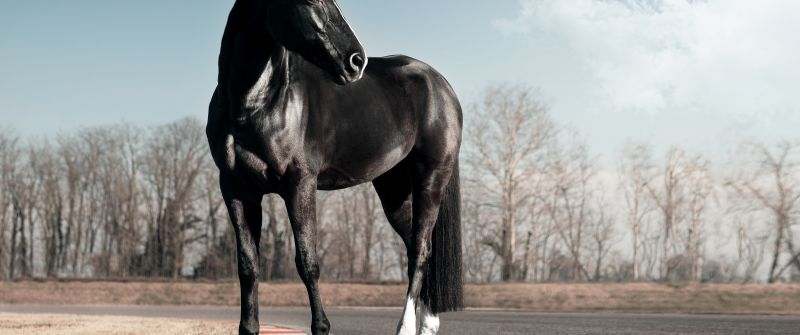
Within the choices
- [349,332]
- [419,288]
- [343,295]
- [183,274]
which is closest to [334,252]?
[183,274]

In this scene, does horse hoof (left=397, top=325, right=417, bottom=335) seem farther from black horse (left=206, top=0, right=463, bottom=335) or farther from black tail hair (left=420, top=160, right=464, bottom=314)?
black tail hair (left=420, top=160, right=464, bottom=314)

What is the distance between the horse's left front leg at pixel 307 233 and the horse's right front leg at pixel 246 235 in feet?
0.97

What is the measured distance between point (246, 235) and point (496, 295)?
25.6m

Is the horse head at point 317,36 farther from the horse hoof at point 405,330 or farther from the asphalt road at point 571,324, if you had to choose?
the asphalt road at point 571,324

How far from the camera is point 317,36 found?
12.0ft

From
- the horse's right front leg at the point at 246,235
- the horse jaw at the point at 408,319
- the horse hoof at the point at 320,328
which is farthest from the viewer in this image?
the horse jaw at the point at 408,319

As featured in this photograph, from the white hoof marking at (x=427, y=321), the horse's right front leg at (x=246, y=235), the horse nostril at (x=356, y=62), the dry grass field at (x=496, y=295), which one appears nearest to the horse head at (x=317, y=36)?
the horse nostril at (x=356, y=62)

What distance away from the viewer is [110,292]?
3362 centimetres

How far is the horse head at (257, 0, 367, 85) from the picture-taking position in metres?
3.67

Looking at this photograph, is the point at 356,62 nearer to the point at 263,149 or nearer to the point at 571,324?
the point at 263,149

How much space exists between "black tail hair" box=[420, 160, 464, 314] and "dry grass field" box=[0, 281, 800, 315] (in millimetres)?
18420

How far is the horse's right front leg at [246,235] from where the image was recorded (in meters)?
3.95

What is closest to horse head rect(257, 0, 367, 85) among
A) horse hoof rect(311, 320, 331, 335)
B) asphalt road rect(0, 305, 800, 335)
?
horse hoof rect(311, 320, 331, 335)

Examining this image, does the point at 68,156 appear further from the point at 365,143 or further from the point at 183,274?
the point at 365,143
